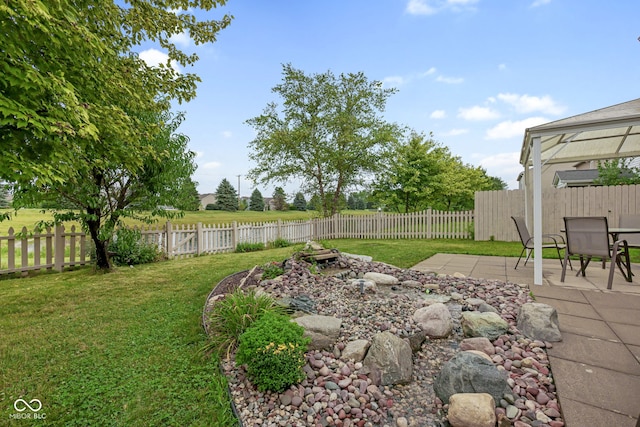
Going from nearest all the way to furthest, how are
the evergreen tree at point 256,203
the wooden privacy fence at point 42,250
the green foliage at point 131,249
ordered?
the wooden privacy fence at point 42,250, the green foliage at point 131,249, the evergreen tree at point 256,203

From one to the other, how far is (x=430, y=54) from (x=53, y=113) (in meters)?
8.40

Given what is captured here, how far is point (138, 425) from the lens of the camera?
1.53 m

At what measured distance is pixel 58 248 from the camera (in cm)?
554

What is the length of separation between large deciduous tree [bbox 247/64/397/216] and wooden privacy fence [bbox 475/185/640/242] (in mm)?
5556

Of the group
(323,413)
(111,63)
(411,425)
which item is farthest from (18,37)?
(411,425)

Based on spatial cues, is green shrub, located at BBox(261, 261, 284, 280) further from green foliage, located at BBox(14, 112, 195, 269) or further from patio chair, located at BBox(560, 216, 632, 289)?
patio chair, located at BBox(560, 216, 632, 289)

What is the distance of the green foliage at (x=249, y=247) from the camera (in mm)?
8547

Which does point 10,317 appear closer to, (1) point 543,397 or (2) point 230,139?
(1) point 543,397

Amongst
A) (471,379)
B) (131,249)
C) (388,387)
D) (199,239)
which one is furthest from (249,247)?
(471,379)

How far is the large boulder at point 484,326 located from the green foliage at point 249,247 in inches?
277

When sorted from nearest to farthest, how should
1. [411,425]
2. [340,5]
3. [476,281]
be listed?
[411,425] < [476,281] < [340,5]

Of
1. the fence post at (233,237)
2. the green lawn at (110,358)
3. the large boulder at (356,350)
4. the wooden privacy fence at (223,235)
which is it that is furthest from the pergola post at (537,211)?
the fence post at (233,237)

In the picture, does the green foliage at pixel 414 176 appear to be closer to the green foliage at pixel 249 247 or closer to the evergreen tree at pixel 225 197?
the green foliage at pixel 249 247

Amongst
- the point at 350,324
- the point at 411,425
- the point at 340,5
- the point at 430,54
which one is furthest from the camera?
the point at 430,54
